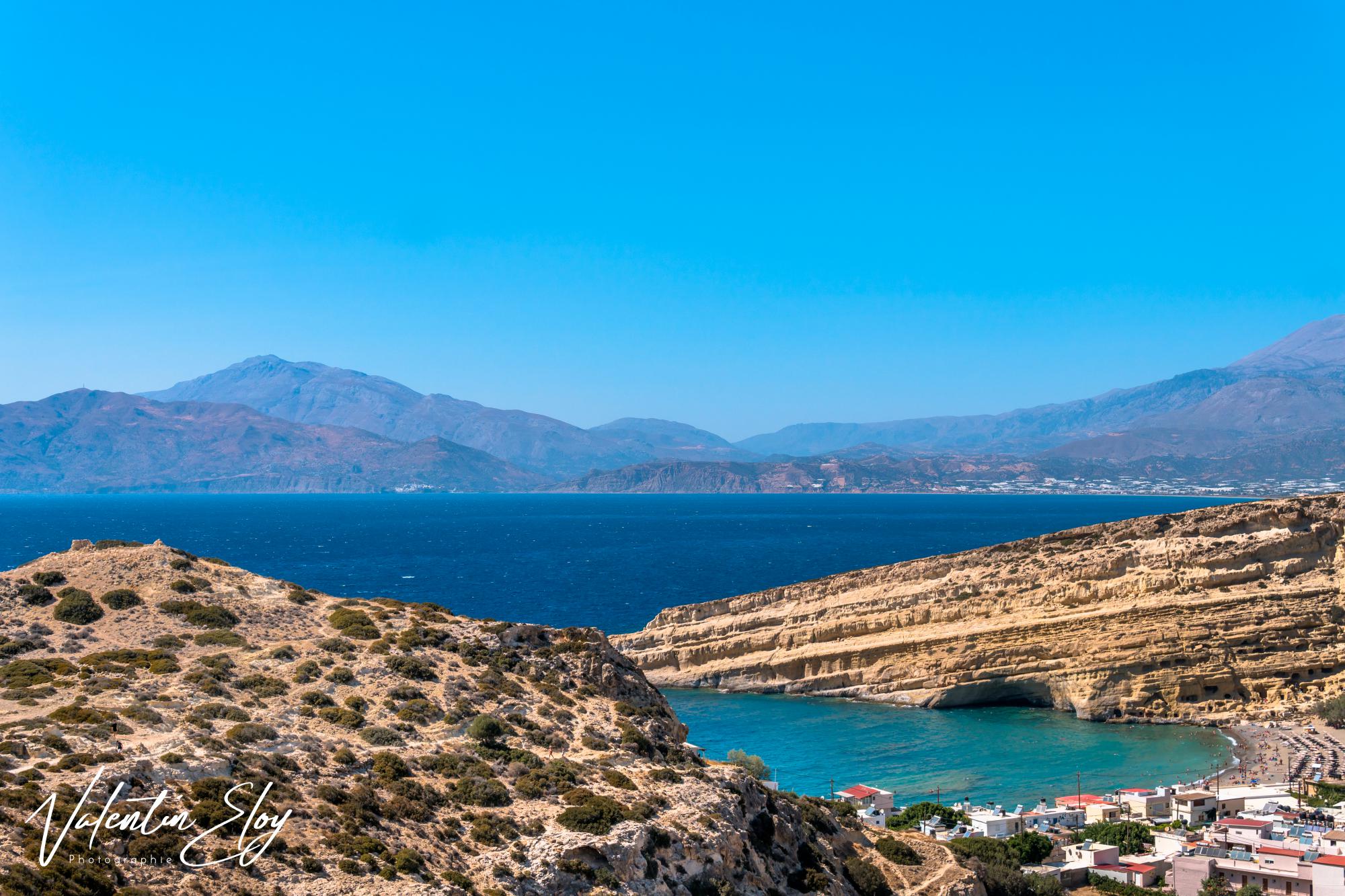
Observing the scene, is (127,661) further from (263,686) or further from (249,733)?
(249,733)

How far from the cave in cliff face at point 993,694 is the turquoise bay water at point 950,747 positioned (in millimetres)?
885

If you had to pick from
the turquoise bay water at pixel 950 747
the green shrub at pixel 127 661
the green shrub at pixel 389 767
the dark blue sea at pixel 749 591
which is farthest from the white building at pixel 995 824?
the green shrub at pixel 127 661

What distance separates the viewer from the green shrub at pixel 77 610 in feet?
98.9

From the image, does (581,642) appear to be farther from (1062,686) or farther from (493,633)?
(1062,686)

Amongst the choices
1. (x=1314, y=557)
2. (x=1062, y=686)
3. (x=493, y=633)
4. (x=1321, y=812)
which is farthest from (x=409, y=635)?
(x=1314, y=557)

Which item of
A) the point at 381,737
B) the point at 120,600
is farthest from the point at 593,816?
the point at 120,600

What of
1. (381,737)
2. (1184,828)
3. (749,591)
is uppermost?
(381,737)

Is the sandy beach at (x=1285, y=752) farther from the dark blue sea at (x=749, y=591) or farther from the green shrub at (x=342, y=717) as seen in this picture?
the green shrub at (x=342, y=717)

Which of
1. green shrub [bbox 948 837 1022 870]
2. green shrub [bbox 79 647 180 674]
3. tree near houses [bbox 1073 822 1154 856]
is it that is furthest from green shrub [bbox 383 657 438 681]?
tree near houses [bbox 1073 822 1154 856]

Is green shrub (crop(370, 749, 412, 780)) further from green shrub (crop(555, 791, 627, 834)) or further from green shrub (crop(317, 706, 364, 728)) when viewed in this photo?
green shrub (crop(555, 791, 627, 834))

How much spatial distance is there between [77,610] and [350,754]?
12049 mm

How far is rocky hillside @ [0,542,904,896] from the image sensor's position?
63.6ft

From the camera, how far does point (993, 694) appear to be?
235ft

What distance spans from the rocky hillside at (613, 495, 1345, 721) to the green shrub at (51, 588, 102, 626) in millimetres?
53777
